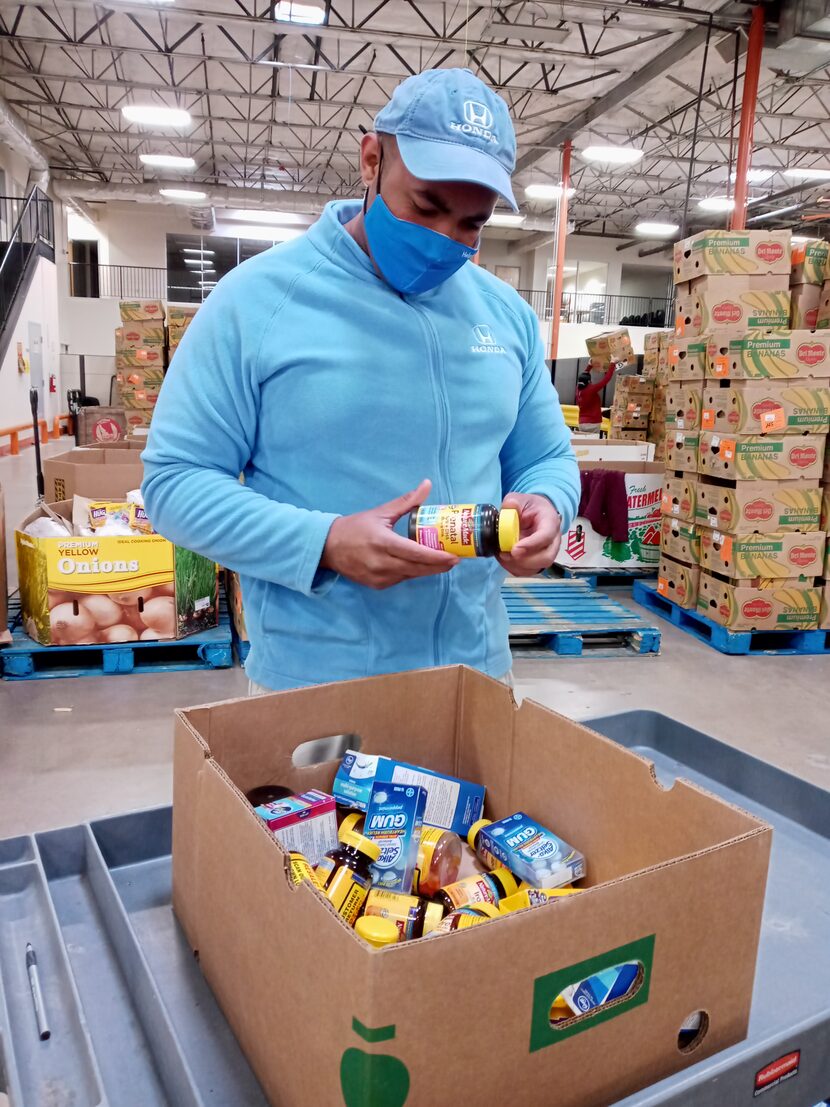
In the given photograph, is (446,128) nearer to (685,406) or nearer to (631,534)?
(685,406)

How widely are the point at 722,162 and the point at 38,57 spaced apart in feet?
39.7

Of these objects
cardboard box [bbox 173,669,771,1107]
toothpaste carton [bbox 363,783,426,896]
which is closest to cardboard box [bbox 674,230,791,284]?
cardboard box [bbox 173,669,771,1107]

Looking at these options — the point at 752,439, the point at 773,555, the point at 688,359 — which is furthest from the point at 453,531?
the point at 688,359

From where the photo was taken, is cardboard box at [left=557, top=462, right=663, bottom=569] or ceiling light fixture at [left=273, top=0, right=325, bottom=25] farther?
ceiling light fixture at [left=273, top=0, right=325, bottom=25]

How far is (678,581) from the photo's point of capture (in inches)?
216

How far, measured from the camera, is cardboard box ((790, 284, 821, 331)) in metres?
5.09

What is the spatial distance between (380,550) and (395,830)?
A: 34 centimetres

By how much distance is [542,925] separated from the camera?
63 centimetres

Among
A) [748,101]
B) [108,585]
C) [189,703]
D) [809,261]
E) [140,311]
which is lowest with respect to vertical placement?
[189,703]

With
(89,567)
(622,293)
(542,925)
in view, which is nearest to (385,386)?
(542,925)

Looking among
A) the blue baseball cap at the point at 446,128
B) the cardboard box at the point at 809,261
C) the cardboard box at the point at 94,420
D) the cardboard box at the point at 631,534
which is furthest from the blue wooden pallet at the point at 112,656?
the cardboard box at the point at 94,420

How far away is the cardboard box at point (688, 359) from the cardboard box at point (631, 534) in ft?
2.72

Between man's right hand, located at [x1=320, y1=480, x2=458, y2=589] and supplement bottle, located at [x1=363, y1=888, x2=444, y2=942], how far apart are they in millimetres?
386

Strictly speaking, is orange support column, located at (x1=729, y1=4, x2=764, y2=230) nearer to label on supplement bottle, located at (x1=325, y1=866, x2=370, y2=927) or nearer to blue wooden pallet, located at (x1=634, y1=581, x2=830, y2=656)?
blue wooden pallet, located at (x1=634, y1=581, x2=830, y2=656)
